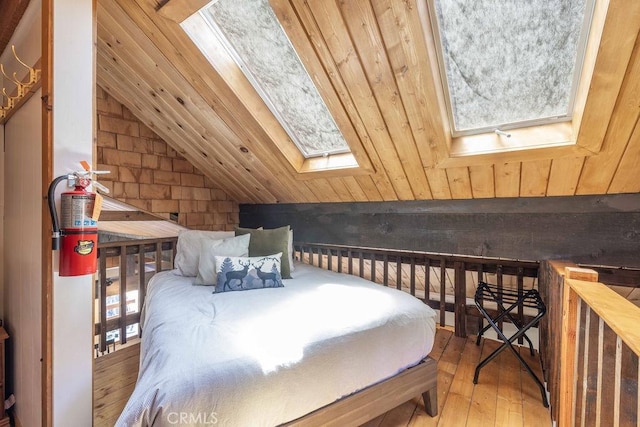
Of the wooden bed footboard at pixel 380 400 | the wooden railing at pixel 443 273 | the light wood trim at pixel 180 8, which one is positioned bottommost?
the wooden bed footboard at pixel 380 400

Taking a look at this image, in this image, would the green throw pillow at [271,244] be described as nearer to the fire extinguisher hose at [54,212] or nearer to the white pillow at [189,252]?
the white pillow at [189,252]

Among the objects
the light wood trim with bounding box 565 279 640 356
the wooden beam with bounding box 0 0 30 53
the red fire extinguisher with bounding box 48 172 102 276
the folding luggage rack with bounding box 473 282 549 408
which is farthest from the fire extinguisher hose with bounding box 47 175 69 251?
the folding luggage rack with bounding box 473 282 549 408

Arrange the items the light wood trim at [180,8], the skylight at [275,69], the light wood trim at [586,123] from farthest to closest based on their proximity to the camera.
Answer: the skylight at [275,69] → the light wood trim at [180,8] → the light wood trim at [586,123]

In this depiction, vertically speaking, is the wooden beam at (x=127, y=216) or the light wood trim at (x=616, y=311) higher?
the wooden beam at (x=127, y=216)

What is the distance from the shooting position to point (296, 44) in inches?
66.2

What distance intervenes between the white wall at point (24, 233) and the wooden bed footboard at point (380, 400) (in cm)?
118

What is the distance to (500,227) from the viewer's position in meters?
2.30

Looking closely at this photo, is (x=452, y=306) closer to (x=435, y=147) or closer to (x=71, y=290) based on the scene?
(x=435, y=147)

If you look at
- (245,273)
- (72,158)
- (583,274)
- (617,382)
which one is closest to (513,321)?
(583,274)

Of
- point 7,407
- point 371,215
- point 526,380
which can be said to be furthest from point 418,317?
point 7,407

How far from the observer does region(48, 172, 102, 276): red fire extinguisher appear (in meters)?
1.08

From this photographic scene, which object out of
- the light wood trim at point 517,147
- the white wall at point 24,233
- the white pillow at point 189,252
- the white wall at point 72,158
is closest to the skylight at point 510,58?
the light wood trim at point 517,147

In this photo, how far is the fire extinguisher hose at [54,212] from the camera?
42.1 inches

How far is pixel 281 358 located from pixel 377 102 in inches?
61.6
